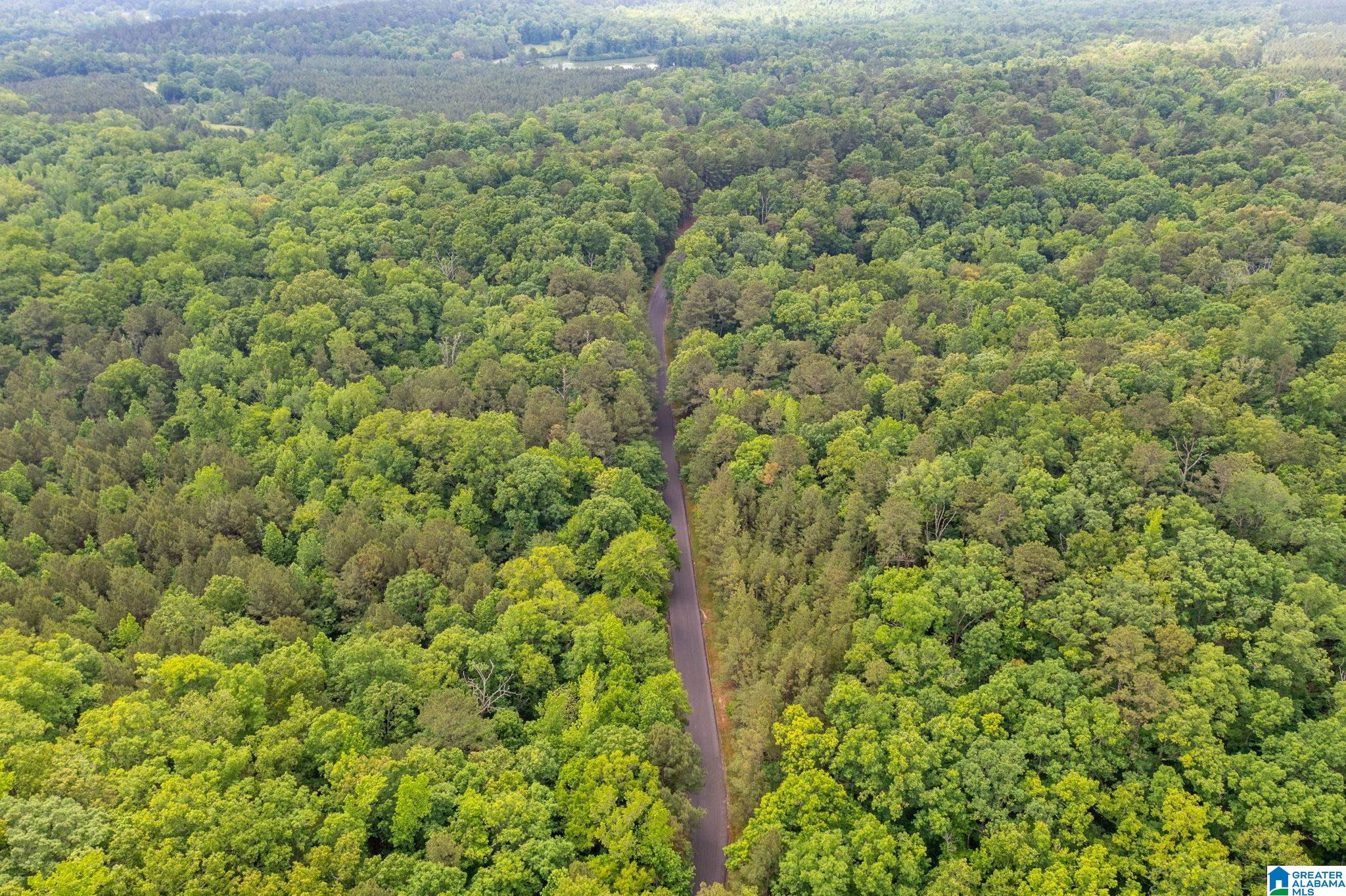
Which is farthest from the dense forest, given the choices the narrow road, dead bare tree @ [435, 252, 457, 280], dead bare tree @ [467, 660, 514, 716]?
the narrow road

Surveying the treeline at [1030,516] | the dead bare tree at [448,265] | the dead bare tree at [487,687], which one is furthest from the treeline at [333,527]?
the treeline at [1030,516]

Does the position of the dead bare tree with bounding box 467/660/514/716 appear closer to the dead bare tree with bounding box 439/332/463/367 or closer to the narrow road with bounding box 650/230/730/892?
the narrow road with bounding box 650/230/730/892

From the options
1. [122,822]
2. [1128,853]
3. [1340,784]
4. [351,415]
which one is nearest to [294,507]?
[351,415]

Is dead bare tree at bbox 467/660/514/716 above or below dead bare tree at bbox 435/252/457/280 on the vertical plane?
below

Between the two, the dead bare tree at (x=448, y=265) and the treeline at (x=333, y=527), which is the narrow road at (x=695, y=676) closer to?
the treeline at (x=333, y=527)

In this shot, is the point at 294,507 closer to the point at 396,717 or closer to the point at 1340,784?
the point at 396,717

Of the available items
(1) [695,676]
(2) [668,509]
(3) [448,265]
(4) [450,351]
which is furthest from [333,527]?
(3) [448,265]

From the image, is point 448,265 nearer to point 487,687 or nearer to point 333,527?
point 333,527
